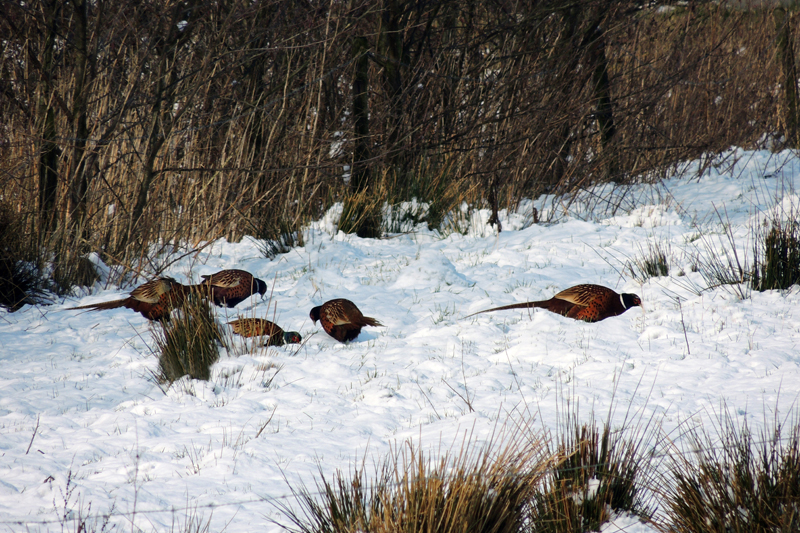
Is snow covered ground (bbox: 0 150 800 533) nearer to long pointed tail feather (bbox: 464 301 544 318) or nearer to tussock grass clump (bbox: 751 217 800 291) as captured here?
long pointed tail feather (bbox: 464 301 544 318)

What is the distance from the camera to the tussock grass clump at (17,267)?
214 inches

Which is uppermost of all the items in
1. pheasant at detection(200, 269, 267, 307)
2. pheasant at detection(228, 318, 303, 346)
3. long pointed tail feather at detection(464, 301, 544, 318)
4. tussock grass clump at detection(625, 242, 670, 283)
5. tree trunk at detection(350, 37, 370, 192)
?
tree trunk at detection(350, 37, 370, 192)

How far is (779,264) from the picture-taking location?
4746mm

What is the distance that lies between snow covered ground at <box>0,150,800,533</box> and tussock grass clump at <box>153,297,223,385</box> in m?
0.10

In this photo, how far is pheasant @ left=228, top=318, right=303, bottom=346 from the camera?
4.31 metres

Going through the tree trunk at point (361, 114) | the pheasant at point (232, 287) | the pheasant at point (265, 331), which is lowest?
the pheasant at point (265, 331)

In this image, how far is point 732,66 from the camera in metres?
11.6

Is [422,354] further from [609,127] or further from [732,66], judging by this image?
[732,66]

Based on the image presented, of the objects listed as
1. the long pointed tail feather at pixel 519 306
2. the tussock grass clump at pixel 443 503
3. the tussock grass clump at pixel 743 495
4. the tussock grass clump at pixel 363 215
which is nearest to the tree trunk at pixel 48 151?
the tussock grass clump at pixel 363 215

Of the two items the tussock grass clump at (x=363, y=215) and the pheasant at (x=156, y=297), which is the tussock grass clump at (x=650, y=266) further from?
the pheasant at (x=156, y=297)

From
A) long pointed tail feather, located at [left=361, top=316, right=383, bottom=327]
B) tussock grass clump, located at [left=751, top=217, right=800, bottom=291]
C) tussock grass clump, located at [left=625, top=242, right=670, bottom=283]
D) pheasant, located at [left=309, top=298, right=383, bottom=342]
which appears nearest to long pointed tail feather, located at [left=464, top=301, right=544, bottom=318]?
long pointed tail feather, located at [left=361, top=316, right=383, bottom=327]

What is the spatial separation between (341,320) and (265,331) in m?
0.52

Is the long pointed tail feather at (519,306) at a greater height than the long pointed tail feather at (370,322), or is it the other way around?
the long pointed tail feather at (519,306)

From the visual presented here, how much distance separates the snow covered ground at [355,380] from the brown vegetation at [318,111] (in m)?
1.09
